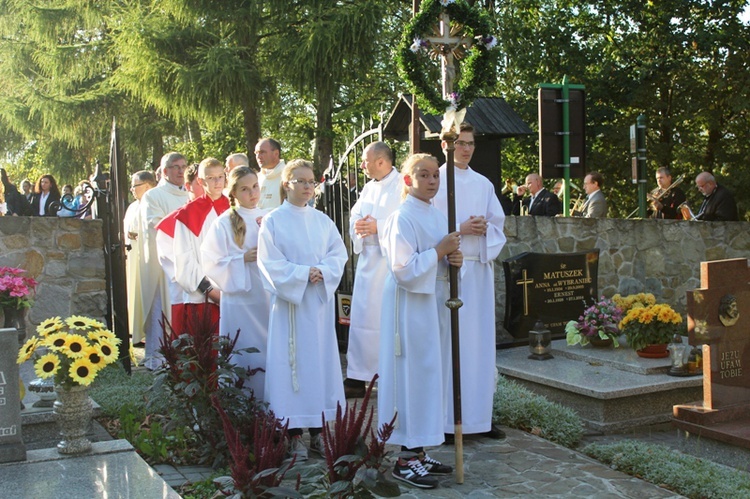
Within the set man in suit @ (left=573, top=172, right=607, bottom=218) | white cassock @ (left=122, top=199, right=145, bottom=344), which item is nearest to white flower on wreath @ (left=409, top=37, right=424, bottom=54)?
white cassock @ (left=122, top=199, right=145, bottom=344)

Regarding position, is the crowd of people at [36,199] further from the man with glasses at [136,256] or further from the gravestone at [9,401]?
the gravestone at [9,401]

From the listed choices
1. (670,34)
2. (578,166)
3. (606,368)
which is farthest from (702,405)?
(670,34)

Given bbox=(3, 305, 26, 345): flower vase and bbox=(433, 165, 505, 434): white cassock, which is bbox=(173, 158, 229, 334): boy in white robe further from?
bbox=(433, 165, 505, 434): white cassock

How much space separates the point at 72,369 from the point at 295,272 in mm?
1454

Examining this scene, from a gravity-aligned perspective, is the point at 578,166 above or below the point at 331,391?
above

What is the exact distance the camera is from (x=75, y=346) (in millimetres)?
4836

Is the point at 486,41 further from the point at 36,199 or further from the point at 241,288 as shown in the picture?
the point at 36,199

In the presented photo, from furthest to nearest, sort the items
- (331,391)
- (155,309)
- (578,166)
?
(578,166) → (155,309) → (331,391)

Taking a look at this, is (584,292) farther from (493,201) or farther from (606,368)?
(493,201)

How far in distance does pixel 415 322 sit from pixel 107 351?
69.9 inches

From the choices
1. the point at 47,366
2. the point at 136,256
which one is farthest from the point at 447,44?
the point at 136,256

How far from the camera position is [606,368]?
792cm

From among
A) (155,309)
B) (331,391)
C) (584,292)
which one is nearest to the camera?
(331,391)

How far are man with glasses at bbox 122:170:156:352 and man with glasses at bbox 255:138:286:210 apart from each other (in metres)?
1.42
